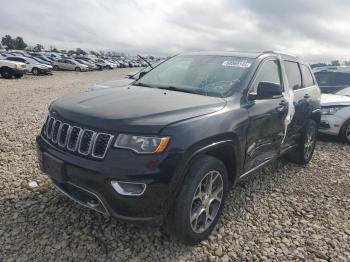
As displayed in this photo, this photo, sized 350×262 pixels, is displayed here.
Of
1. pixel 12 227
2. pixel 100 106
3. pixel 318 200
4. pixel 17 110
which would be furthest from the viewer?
pixel 17 110

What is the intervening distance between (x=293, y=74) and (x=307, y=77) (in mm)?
732

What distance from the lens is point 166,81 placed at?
397 centimetres

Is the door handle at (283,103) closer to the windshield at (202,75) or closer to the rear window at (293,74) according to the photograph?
the rear window at (293,74)

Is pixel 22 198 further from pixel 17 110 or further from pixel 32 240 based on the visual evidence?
pixel 17 110

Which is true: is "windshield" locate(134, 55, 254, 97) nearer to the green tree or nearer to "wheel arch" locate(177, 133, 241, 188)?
"wheel arch" locate(177, 133, 241, 188)

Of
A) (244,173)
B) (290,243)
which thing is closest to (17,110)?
(244,173)

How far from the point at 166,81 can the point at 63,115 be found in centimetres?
140

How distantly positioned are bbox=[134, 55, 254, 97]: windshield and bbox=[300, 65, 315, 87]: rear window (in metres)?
1.82

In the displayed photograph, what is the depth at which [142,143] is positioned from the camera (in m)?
2.58

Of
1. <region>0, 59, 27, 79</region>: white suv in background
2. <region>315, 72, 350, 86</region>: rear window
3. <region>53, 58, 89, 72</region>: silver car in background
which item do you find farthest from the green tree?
<region>315, 72, 350, 86</region>: rear window

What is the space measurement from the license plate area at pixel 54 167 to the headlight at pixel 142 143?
1.98 feet

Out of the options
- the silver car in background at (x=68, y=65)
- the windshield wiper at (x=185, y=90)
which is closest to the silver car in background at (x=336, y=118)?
the windshield wiper at (x=185, y=90)

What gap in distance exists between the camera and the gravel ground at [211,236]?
2982mm

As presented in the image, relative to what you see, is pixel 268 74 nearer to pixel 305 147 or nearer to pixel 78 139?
pixel 305 147
